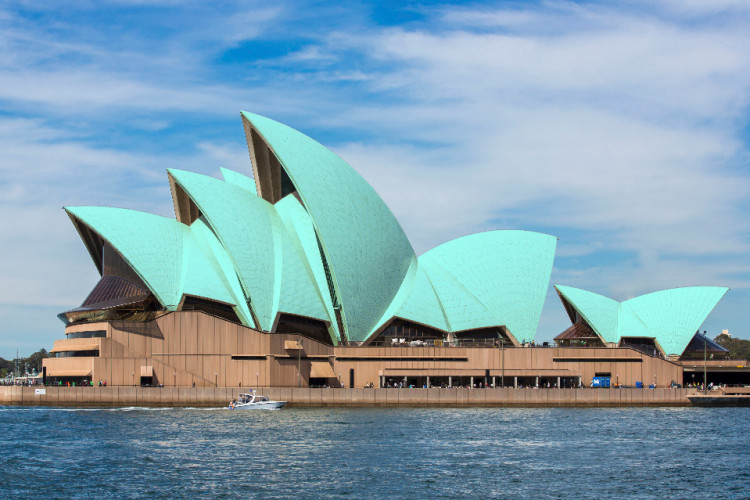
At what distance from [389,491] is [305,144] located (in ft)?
156

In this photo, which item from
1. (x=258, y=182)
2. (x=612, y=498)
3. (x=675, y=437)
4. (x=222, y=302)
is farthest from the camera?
(x=258, y=182)

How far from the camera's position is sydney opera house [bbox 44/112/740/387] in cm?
7150

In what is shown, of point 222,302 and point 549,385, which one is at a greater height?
point 222,302

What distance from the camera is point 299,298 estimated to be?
7369cm

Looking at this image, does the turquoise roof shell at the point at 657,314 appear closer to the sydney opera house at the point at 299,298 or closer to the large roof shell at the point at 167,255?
the sydney opera house at the point at 299,298

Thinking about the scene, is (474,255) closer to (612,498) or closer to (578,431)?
(578,431)

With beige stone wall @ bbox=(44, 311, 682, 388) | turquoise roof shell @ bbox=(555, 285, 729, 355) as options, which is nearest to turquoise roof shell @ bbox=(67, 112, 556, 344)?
beige stone wall @ bbox=(44, 311, 682, 388)

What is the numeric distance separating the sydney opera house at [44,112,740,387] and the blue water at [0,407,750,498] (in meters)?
12.2

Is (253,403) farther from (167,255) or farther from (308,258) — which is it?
(167,255)

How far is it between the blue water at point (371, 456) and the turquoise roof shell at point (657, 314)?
934 inches

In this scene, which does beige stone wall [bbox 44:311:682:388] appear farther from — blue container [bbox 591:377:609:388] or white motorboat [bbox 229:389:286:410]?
blue container [bbox 591:377:609:388]

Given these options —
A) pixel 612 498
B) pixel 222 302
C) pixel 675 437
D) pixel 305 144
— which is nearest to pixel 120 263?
pixel 222 302

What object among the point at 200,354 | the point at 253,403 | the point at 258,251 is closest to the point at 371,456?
the point at 253,403

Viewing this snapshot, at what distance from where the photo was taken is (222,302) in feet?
237
